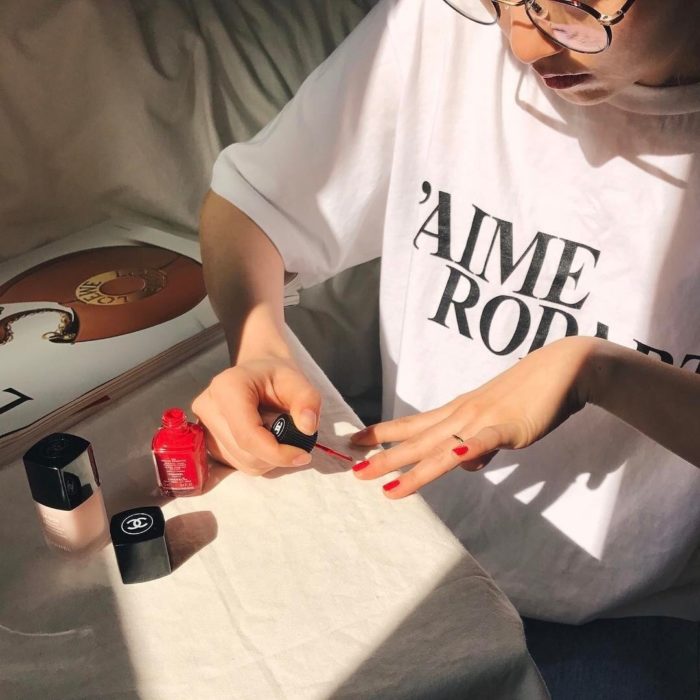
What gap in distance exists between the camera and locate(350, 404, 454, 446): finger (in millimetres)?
712

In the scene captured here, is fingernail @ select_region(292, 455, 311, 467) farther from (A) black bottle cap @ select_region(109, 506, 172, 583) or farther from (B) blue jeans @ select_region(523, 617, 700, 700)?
(B) blue jeans @ select_region(523, 617, 700, 700)

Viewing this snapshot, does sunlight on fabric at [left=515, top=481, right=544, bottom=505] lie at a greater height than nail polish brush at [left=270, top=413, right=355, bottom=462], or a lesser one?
lesser

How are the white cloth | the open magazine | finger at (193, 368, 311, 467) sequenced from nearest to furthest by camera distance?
the white cloth
finger at (193, 368, 311, 467)
the open magazine

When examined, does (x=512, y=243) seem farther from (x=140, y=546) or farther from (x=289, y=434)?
(x=140, y=546)

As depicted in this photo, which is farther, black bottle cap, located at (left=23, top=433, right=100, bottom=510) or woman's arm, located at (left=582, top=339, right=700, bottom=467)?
woman's arm, located at (left=582, top=339, right=700, bottom=467)

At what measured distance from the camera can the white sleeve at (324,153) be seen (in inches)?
34.6

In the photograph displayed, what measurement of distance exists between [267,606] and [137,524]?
0.36 ft

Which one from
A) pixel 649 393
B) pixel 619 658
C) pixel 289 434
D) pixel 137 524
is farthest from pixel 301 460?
pixel 619 658

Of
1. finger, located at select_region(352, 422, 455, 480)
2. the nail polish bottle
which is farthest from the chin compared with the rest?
the nail polish bottle

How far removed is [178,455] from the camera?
2.06ft

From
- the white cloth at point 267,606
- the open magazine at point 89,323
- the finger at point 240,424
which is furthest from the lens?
the open magazine at point 89,323

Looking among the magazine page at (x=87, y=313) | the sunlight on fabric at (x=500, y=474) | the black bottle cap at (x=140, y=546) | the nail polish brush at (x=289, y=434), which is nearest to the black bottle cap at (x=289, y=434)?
the nail polish brush at (x=289, y=434)

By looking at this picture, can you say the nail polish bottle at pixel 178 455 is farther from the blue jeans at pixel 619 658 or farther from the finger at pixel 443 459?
the blue jeans at pixel 619 658

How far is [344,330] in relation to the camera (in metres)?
1.28
